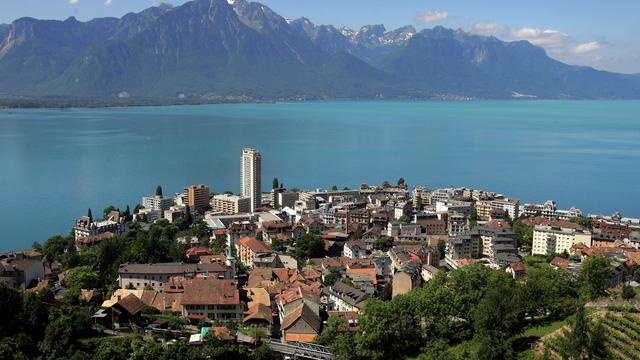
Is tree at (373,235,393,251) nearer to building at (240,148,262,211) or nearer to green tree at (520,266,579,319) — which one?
green tree at (520,266,579,319)

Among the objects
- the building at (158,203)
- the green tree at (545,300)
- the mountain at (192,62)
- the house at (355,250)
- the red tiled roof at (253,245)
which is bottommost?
the building at (158,203)

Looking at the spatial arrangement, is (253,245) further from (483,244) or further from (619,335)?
(619,335)

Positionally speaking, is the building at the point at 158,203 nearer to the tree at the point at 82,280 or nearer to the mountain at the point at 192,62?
the tree at the point at 82,280

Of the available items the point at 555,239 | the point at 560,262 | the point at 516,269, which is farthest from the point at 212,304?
the point at 555,239

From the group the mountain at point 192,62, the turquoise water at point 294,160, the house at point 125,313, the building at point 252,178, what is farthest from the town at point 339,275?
the mountain at point 192,62

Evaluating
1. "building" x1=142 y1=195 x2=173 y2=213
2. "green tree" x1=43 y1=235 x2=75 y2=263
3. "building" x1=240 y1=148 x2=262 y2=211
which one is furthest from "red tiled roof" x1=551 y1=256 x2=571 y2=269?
"building" x1=142 y1=195 x2=173 y2=213

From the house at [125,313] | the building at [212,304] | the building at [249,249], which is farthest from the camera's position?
the building at [249,249]
